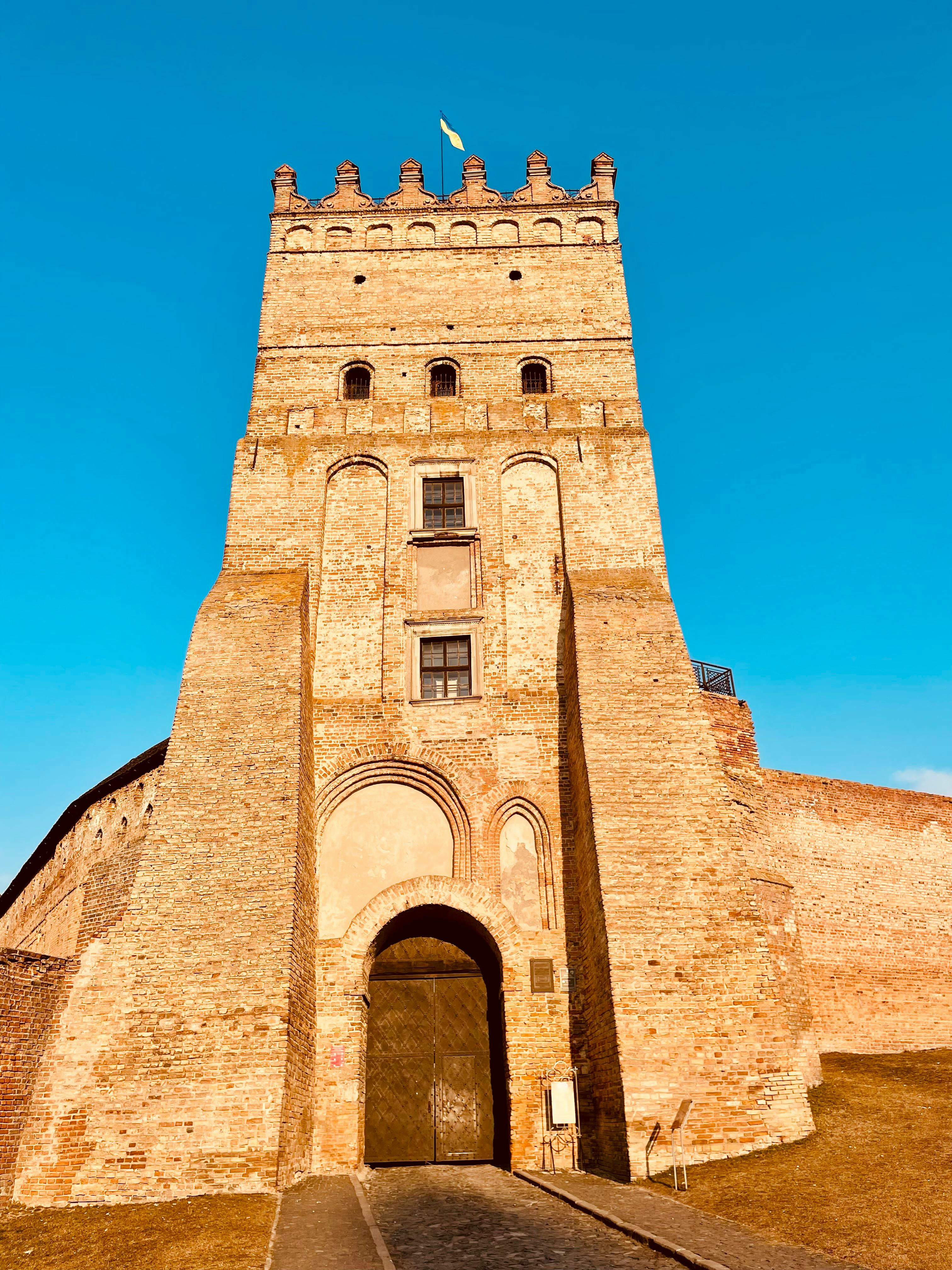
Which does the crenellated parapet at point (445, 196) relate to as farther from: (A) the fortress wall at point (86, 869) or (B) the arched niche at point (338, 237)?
(A) the fortress wall at point (86, 869)

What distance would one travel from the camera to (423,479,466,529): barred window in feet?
53.0

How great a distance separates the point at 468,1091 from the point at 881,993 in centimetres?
877

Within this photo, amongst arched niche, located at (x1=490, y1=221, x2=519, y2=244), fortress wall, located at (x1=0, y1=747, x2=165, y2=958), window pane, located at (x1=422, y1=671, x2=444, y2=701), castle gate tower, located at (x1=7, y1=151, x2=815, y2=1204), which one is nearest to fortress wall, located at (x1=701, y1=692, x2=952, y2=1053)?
castle gate tower, located at (x1=7, y1=151, x2=815, y2=1204)

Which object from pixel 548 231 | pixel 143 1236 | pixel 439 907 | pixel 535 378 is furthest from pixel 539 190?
pixel 143 1236

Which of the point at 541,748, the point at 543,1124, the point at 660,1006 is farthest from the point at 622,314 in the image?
the point at 543,1124

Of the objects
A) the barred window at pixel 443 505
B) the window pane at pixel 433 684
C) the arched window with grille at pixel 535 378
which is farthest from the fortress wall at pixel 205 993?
the arched window with grille at pixel 535 378

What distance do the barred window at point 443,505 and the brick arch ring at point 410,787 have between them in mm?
4371

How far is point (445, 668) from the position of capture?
48.7 feet

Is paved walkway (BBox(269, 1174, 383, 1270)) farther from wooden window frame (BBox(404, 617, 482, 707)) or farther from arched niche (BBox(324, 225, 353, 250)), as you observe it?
arched niche (BBox(324, 225, 353, 250))

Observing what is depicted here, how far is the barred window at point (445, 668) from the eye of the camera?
14.6 m

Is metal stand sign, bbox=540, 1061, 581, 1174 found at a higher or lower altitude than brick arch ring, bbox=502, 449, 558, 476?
lower

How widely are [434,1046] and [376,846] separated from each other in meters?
2.85

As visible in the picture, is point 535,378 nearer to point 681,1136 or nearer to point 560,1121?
point 560,1121

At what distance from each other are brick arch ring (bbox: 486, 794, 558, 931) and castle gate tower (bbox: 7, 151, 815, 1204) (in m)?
0.05
